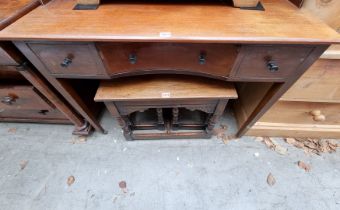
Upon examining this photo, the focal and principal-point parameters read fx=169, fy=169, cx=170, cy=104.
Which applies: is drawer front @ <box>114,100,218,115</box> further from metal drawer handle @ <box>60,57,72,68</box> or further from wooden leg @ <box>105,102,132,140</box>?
metal drawer handle @ <box>60,57,72,68</box>

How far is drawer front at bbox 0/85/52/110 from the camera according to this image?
2.75ft

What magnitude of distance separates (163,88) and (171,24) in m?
0.30

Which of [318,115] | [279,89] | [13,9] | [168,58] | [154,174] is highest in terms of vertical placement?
[13,9]

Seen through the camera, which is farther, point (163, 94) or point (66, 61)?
point (163, 94)

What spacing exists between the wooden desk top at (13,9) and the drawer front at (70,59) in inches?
5.1

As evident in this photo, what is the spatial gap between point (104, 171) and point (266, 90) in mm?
1041

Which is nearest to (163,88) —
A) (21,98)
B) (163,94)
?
(163,94)

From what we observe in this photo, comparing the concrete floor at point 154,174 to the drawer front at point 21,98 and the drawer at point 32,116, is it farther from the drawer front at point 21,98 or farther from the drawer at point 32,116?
the drawer front at point 21,98

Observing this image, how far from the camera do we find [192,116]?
1.19m

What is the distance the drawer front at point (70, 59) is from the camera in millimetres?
578

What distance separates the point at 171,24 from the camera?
56 centimetres

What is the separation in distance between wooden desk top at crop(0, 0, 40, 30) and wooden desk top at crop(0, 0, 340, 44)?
0.04 metres

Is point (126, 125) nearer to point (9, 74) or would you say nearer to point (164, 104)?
point (164, 104)

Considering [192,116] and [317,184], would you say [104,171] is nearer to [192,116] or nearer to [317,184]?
[192,116]
